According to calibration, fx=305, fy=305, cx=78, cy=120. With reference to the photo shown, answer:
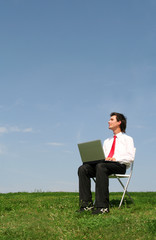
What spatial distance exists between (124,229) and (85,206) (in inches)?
69.0

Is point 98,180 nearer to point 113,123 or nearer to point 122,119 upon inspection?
point 113,123

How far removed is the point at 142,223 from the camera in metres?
4.73

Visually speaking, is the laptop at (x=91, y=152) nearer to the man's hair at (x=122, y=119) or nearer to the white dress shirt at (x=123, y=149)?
the white dress shirt at (x=123, y=149)

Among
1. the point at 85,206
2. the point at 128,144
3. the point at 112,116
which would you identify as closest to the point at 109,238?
the point at 85,206

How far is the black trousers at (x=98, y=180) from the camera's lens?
6.06 meters

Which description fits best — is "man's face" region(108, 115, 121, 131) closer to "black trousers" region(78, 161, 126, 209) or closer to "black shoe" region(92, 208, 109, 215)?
"black trousers" region(78, 161, 126, 209)

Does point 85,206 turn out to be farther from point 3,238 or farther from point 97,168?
point 3,238

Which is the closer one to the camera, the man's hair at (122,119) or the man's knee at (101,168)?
the man's knee at (101,168)

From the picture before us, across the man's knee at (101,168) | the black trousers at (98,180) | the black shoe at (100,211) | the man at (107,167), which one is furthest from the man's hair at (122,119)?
the black shoe at (100,211)

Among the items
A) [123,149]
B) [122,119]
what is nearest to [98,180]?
[123,149]

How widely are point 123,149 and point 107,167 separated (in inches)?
26.5

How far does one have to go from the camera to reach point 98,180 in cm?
615

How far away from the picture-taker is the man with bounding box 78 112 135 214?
19.9ft

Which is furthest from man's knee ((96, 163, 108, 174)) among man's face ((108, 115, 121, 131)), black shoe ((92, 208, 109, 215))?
man's face ((108, 115, 121, 131))
